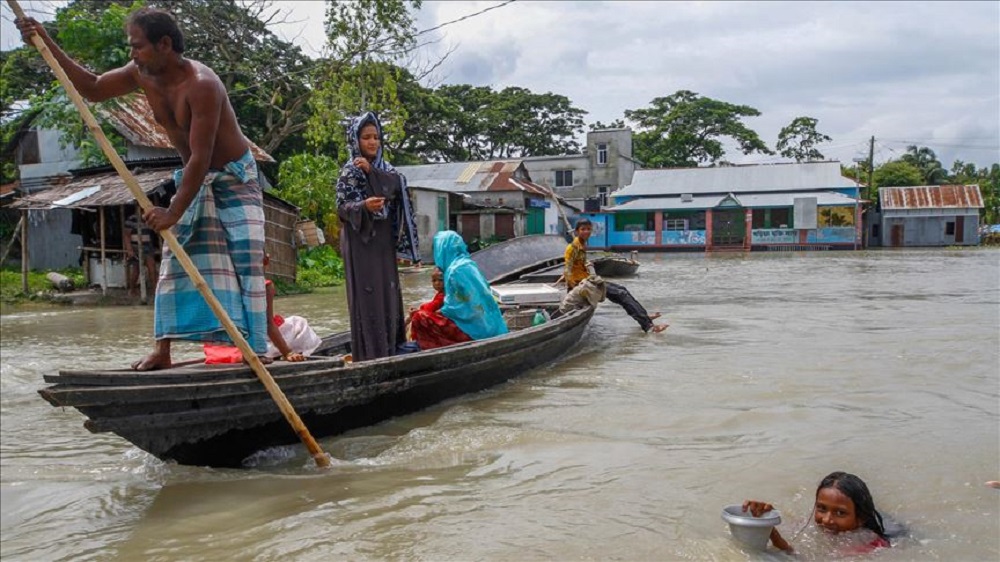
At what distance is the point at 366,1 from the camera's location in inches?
672

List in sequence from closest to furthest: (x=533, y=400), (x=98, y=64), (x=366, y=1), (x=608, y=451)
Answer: (x=608, y=451), (x=533, y=400), (x=98, y=64), (x=366, y=1)

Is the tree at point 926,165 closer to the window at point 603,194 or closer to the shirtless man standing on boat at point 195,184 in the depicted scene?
the window at point 603,194

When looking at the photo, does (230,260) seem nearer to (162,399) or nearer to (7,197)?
(162,399)

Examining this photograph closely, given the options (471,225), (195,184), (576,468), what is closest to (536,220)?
(471,225)

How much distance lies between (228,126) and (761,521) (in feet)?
9.15

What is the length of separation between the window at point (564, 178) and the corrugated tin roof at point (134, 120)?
2311cm

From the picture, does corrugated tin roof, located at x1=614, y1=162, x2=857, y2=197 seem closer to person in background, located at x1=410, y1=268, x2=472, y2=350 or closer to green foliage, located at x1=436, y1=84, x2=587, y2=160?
green foliage, located at x1=436, y1=84, x2=587, y2=160

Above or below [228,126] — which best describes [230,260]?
below

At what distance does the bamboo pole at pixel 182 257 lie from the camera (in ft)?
9.77

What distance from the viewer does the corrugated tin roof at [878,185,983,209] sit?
30.4 metres

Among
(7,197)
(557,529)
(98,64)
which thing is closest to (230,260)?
(557,529)

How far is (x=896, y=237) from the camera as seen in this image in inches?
1266

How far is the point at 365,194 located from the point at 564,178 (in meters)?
33.0

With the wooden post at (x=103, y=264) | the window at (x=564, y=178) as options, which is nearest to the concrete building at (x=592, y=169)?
the window at (x=564, y=178)
